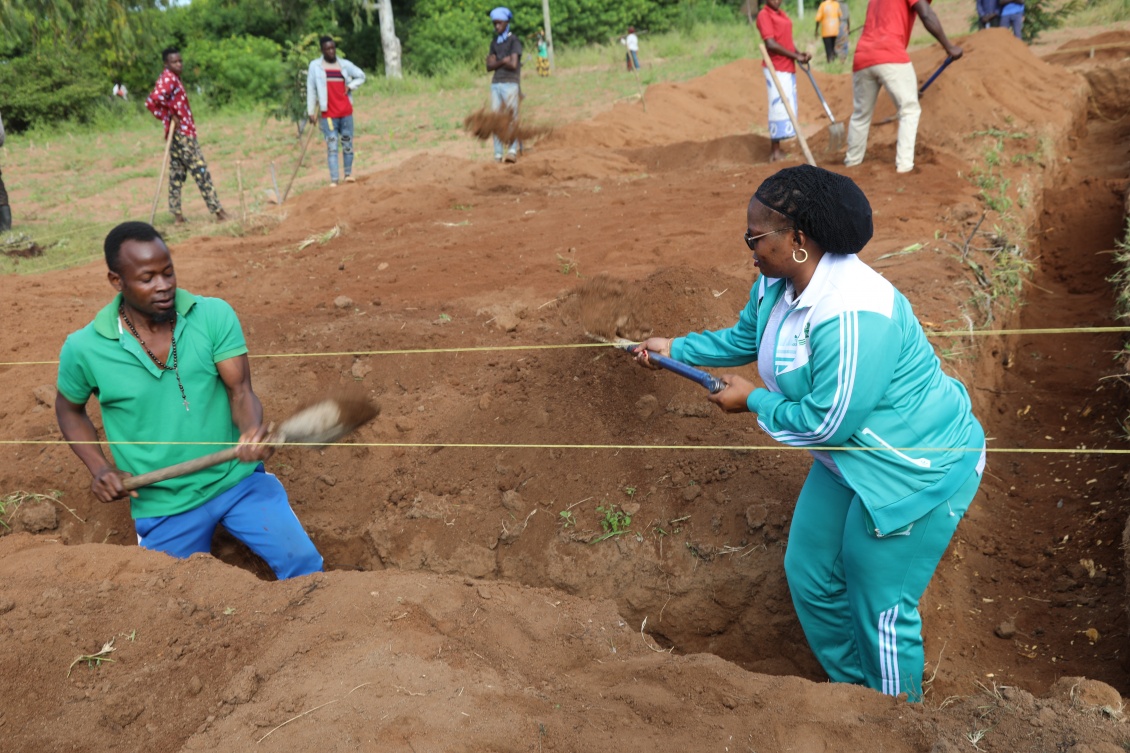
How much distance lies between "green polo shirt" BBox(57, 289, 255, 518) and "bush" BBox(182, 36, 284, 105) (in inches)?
850

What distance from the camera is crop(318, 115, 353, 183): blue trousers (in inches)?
456

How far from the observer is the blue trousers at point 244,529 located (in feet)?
12.2

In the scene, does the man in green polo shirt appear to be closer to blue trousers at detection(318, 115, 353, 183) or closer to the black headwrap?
the black headwrap

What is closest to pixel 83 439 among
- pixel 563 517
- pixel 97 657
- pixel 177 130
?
pixel 97 657

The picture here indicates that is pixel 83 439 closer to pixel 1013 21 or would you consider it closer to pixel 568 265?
pixel 568 265

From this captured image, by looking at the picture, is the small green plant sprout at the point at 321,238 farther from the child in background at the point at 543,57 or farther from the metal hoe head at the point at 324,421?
the child in background at the point at 543,57

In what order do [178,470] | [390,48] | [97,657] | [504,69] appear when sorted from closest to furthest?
[97,657], [178,470], [504,69], [390,48]

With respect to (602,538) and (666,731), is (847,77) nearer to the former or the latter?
(602,538)

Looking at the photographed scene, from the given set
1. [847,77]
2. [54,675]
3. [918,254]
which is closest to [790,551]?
[54,675]

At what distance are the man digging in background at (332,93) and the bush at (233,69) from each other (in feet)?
42.6

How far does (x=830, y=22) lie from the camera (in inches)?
730

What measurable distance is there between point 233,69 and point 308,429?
2413cm

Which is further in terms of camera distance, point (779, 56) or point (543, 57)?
point (543, 57)

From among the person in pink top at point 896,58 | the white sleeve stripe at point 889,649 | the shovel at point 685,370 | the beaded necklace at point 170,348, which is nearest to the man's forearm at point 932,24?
the person in pink top at point 896,58
